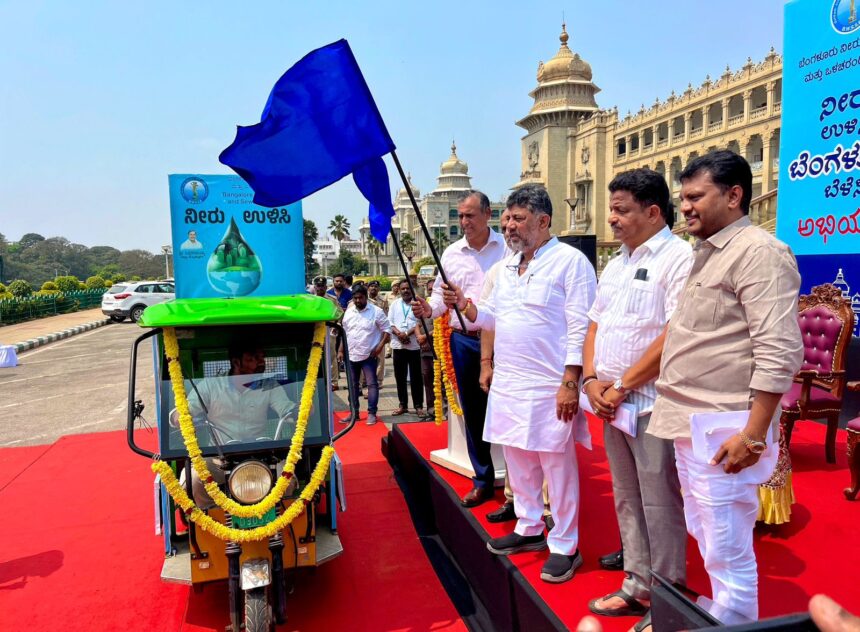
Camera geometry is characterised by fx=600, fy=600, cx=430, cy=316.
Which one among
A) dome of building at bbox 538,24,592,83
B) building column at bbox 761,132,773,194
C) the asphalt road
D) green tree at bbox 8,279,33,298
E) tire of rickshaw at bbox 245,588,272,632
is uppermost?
dome of building at bbox 538,24,592,83

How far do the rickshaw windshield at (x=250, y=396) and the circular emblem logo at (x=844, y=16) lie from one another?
539 cm

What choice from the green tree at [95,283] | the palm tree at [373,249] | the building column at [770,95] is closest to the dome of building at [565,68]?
the building column at [770,95]

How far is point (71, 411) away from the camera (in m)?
8.74

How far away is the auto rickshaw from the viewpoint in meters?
2.87

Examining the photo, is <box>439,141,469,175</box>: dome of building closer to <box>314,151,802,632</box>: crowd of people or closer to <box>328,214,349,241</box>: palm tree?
<box>328,214,349,241</box>: palm tree

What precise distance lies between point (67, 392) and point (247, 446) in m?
8.95

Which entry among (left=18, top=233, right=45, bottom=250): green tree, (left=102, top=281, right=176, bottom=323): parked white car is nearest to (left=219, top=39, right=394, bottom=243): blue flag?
(left=102, top=281, right=176, bottom=323): parked white car

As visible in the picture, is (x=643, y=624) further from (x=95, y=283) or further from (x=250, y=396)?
(x=95, y=283)

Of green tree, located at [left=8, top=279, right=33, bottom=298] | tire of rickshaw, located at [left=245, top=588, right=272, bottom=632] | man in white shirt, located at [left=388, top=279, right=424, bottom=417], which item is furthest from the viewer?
green tree, located at [left=8, top=279, right=33, bottom=298]

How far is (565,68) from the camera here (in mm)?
59188

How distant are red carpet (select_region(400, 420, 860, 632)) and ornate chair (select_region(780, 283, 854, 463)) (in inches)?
13.6

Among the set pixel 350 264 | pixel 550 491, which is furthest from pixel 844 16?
pixel 350 264

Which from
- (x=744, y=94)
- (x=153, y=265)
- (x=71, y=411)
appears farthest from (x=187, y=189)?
(x=153, y=265)

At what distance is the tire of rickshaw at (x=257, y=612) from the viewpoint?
274 centimetres
